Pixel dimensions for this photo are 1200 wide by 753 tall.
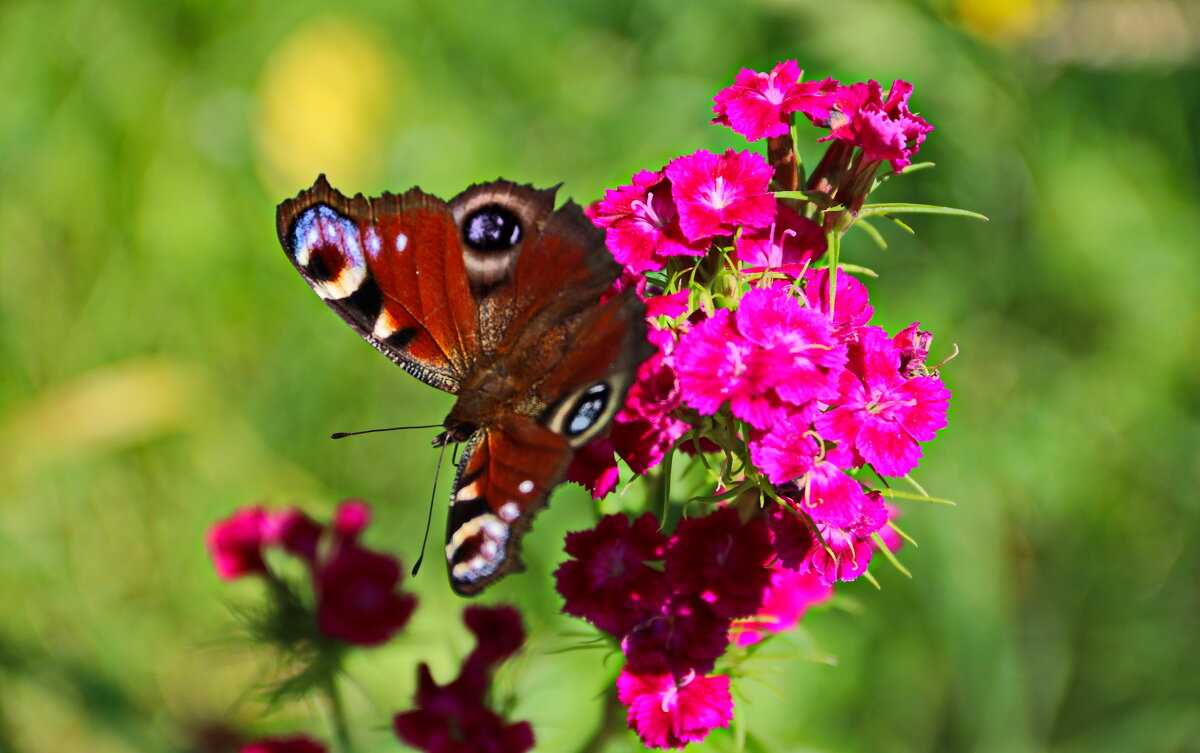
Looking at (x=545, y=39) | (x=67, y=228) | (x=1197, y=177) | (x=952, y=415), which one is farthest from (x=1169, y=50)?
(x=67, y=228)

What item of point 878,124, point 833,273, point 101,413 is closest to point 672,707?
point 833,273

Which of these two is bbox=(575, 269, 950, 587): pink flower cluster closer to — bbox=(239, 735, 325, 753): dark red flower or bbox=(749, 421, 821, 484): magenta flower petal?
bbox=(749, 421, 821, 484): magenta flower petal

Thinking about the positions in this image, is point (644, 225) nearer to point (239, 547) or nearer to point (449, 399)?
point (239, 547)

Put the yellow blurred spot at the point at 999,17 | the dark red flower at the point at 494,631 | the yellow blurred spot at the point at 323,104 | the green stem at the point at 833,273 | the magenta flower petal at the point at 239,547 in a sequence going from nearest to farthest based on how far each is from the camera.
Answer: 1. the green stem at the point at 833,273
2. the dark red flower at the point at 494,631
3. the magenta flower petal at the point at 239,547
4. the yellow blurred spot at the point at 323,104
5. the yellow blurred spot at the point at 999,17

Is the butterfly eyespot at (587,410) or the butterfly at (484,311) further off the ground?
the butterfly at (484,311)

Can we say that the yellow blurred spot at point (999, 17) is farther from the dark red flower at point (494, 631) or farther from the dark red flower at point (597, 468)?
the dark red flower at point (597, 468)

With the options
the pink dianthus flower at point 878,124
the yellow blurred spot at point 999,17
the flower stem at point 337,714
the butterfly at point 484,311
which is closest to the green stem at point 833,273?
the pink dianthus flower at point 878,124
